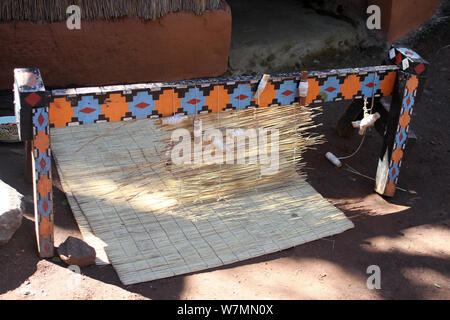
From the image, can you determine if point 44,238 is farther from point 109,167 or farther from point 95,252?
point 109,167

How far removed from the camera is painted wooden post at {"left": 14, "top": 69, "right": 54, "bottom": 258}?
9.33ft

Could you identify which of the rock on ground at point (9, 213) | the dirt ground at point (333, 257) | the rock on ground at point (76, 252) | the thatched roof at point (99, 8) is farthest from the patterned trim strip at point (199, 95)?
the thatched roof at point (99, 8)

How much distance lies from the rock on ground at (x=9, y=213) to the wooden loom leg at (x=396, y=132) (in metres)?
2.47

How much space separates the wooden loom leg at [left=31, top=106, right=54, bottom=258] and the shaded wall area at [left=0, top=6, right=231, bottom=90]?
7.12ft

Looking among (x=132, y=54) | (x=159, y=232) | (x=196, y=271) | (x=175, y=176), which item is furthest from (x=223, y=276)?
(x=132, y=54)

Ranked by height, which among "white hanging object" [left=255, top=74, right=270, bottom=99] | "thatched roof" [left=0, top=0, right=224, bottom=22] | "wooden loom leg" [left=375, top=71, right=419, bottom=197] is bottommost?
"wooden loom leg" [left=375, top=71, right=419, bottom=197]

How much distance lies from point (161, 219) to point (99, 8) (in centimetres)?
224

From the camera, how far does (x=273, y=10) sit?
6.78m

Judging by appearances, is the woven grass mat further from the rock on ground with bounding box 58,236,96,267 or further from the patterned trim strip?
the patterned trim strip

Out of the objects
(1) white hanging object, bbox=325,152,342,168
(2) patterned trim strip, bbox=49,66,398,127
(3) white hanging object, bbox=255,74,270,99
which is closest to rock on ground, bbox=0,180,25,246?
(2) patterned trim strip, bbox=49,66,398,127

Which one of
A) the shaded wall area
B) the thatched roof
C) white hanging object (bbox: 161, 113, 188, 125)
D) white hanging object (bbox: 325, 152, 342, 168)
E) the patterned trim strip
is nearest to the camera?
the patterned trim strip

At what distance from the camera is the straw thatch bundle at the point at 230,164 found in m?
3.66

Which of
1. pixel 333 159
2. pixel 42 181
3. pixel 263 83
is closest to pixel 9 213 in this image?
pixel 42 181

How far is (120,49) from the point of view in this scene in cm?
520
